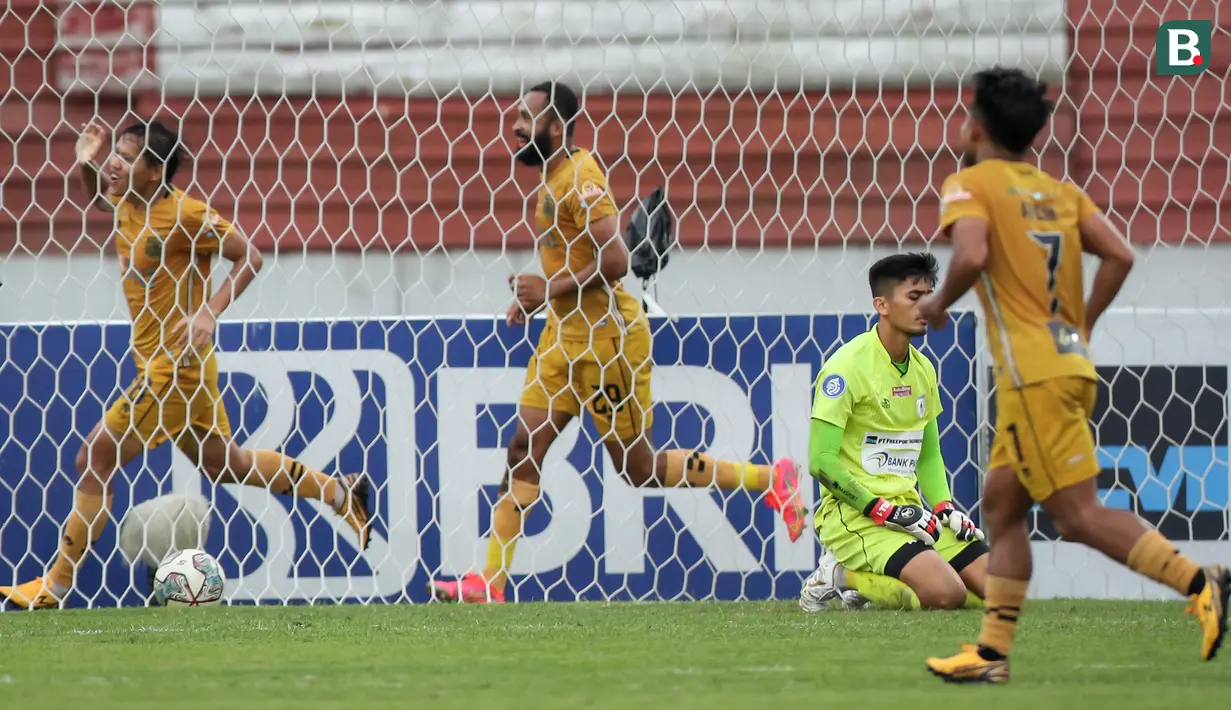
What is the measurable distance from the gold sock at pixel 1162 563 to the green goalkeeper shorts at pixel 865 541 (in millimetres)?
1717

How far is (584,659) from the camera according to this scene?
399 centimetres

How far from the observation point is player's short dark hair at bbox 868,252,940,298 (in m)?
5.21

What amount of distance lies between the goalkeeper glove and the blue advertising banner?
968mm

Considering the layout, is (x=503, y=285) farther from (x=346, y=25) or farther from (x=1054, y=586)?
(x=1054, y=586)

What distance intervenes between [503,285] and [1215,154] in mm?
3280

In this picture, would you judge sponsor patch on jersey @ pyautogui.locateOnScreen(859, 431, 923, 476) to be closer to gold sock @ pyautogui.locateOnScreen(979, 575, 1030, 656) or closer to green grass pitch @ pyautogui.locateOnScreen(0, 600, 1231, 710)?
green grass pitch @ pyautogui.locateOnScreen(0, 600, 1231, 710)

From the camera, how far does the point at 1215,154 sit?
7.85 m

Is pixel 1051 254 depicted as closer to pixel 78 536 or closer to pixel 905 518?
pixel 905 518

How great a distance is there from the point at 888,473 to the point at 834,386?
361 millimetres

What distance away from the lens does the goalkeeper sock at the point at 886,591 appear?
529 centimetres

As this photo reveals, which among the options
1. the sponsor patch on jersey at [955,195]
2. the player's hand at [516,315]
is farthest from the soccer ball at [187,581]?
the sponsor patch on jersey at [955,195]

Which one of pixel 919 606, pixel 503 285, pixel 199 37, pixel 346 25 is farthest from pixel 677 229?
pixel 919 606

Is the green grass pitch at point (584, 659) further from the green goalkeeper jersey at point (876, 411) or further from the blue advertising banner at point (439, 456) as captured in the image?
the blue advertising banner at point (439, 456)

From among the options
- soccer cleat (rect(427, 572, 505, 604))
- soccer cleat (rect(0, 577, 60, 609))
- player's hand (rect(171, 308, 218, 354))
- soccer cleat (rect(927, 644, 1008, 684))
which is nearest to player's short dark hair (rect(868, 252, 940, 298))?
soccer cleat (rect(427, 572, 505, 604))
